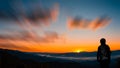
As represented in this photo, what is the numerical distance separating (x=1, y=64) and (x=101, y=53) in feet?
17.6

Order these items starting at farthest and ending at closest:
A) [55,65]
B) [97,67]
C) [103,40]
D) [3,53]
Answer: [97,67] → [55,65] → [3,53] → [103,40]

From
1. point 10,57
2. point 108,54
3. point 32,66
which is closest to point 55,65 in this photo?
point 32,66

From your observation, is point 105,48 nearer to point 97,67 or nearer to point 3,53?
point 3,53

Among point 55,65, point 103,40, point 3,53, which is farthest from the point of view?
point 55,65

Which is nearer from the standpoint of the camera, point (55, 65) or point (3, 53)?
point (3, 53)

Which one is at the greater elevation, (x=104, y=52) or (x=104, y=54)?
(x=104, y=52)

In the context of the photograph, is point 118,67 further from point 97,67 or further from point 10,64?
point 97,67

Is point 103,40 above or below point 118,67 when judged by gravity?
above

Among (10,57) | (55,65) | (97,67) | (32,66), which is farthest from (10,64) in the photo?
(97,67)

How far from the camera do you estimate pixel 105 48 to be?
49.8ft

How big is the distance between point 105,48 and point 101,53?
1.31ft

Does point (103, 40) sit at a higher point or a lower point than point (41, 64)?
higher

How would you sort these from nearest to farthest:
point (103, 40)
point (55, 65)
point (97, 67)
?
point (103, 40)
point (55, 65)
point (97, 67)

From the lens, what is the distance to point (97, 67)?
25125 millimetres
